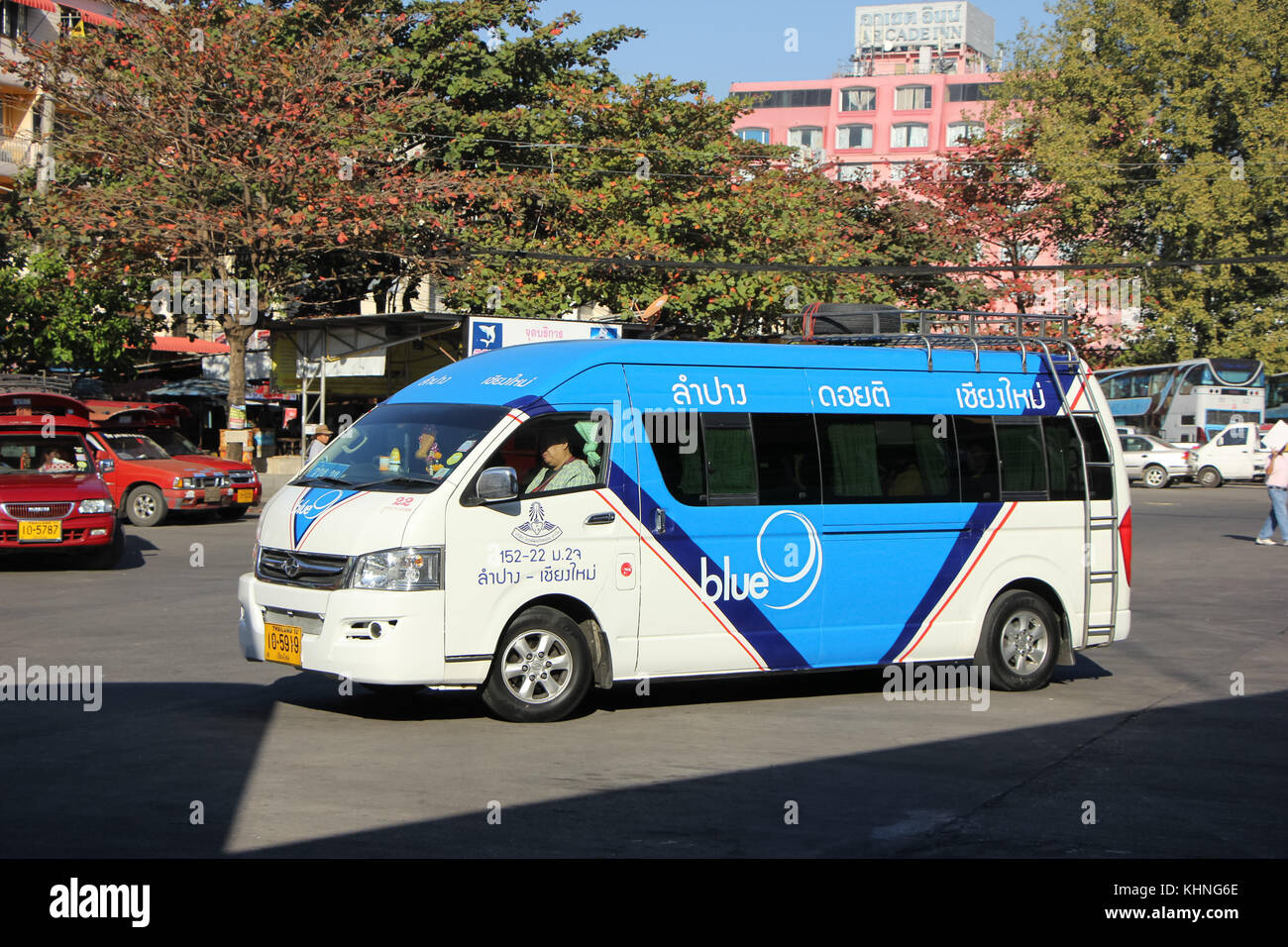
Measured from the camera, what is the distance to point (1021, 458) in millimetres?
10938

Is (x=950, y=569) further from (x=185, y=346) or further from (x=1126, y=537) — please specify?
(x=185, y=346)

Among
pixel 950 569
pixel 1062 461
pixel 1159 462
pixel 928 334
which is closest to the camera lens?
pixel 950 569

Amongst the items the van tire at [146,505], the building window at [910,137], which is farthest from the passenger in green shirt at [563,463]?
the building window at [910,137]

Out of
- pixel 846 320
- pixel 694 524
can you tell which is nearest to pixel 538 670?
pixel 694 524

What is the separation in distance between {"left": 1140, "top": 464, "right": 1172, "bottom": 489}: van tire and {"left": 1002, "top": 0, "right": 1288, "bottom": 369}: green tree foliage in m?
8.89

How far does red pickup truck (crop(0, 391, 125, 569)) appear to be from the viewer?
16.3 m

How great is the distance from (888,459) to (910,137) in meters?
85.1

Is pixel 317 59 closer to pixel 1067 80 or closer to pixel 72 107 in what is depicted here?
pixel 72 107

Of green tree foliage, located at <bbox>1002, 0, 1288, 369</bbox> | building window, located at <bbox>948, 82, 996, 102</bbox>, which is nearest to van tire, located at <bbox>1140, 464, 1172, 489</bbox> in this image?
green tree foliage, located at <bbox>1002, 0, 1288, 369</bbox>

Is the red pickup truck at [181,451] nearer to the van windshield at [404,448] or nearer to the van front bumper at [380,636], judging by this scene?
the van windshield at [404,448]

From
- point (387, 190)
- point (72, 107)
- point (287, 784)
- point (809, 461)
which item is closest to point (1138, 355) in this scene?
point (387, 190)

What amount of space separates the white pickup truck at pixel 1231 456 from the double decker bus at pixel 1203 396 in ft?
8.13
